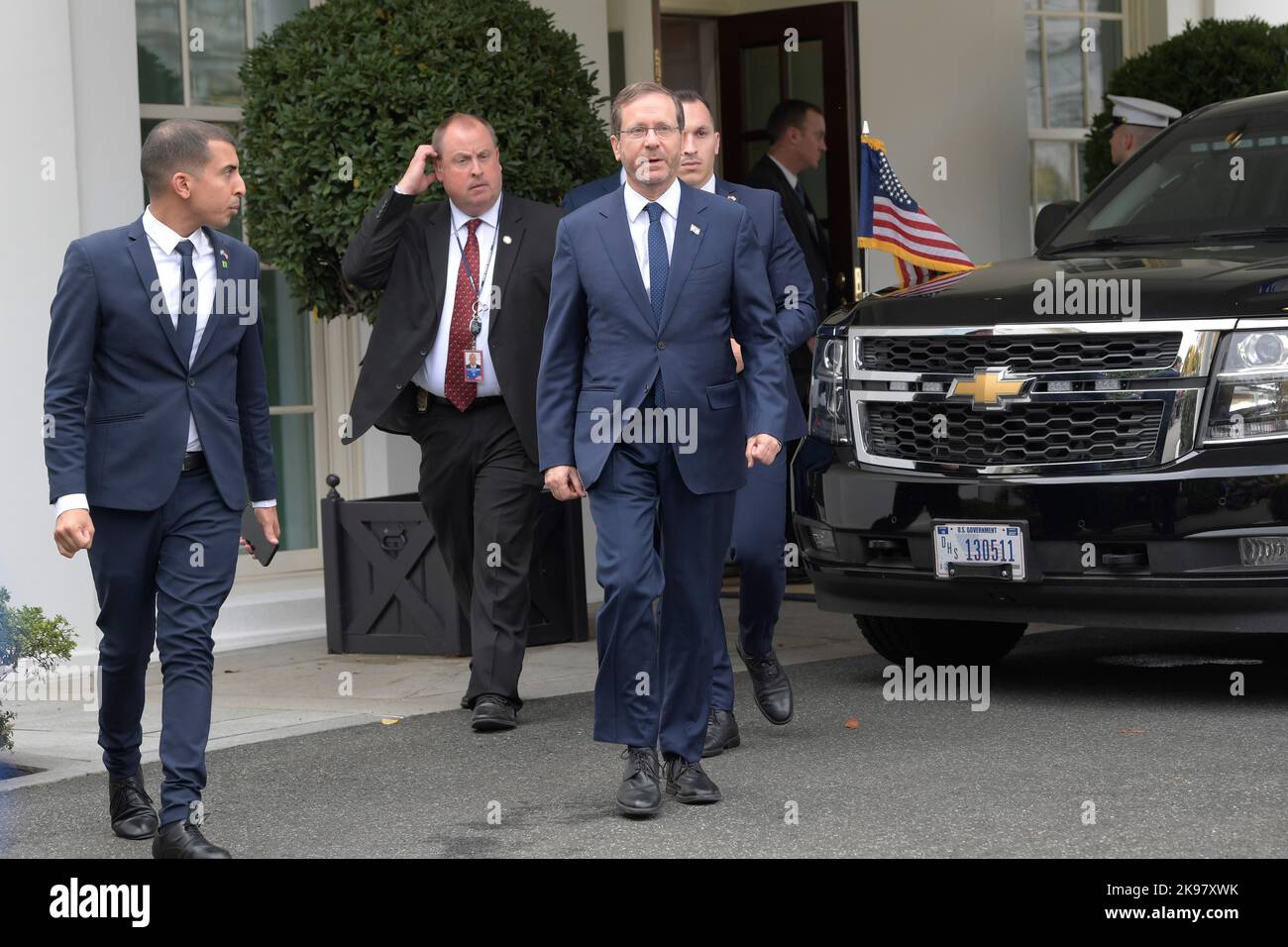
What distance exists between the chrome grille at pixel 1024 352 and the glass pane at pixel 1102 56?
23.2 feet

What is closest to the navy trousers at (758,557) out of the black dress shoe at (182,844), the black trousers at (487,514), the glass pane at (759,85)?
the black trousers at (487,514)

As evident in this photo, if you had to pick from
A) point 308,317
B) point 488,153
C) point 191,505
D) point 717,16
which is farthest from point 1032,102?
point 191,505

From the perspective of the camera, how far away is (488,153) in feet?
24.0

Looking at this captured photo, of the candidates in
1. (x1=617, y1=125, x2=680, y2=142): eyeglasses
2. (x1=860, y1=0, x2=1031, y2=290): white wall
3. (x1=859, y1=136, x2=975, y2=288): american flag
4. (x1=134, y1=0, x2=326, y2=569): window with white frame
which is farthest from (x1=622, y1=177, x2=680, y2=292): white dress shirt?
(x1=860, y1=0, x2=1031, y2=290): white wall

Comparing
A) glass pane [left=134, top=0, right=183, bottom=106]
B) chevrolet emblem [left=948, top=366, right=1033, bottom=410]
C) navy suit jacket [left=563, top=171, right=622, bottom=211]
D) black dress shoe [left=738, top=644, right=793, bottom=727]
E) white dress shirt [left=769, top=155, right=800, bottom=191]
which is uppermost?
glass pane [left=134, top=0, right=183, bottom=106]

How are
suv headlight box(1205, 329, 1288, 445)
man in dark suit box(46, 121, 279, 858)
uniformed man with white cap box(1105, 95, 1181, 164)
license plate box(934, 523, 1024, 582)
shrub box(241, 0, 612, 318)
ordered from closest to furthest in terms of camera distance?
man in dark suit box(46, 121, 279, 858) → suv headlight box(1205, 329, 1288, 445) → license plate box(934, 523, 1024, 582) → shrub box(241, 0, 612, 318) → uniformed man with white cap box(1105, 95, 1181, 164)

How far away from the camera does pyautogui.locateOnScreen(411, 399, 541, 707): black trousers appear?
7137 millimetres

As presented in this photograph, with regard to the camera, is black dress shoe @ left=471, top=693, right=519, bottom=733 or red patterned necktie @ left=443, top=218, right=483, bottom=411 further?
red patterned necktie @ left=443, top=218, right=483, bottom=411

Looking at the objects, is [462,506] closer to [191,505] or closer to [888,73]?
[191,505]

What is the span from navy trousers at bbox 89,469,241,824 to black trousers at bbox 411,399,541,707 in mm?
1841

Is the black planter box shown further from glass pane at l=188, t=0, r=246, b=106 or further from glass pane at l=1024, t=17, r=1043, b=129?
glass pane at l=1024, t=17, r=1043, b=129

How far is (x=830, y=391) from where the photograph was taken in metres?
7.33

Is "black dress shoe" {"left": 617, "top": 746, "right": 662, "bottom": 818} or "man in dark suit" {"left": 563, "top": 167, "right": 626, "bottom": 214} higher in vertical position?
"man in dark suit" {"left": 563, "top": 167, "right": 626, "bottom": 214}

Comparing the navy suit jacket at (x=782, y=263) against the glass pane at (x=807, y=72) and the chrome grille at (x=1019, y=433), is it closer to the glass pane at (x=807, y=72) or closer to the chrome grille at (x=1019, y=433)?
the chrome grille at (x=1019, y=433)
